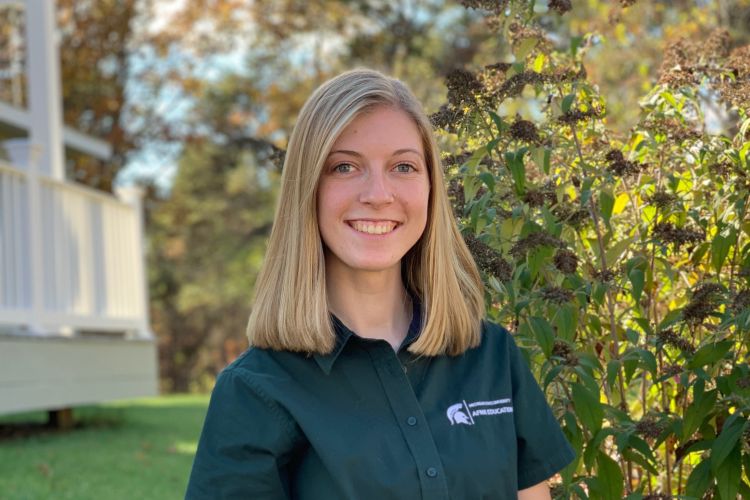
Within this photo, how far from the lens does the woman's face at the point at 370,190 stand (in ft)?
7.48

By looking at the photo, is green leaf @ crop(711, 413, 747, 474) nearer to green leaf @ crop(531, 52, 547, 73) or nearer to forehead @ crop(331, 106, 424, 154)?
forehead @ crop(331, 106, 424, 154)

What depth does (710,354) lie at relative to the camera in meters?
2.80

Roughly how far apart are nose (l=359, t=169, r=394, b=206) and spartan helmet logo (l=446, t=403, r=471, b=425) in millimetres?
471

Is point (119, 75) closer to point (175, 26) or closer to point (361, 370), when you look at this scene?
point (175, 26)

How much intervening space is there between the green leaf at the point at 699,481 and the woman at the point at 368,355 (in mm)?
613

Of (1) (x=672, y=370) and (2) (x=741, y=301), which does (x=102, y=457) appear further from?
(2) (x=741, y=301)

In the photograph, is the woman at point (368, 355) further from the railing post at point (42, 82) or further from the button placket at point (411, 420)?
the railing post at point (42, 82)

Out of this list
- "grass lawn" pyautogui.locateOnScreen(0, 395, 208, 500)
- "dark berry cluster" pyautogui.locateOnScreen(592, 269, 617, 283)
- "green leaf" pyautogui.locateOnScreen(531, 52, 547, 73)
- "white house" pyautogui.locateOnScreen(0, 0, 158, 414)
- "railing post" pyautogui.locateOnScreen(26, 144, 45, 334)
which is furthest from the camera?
"railing post" pyautogui.locateOnScreen(26, 144, 45, 334)

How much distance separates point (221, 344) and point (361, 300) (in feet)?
72.0

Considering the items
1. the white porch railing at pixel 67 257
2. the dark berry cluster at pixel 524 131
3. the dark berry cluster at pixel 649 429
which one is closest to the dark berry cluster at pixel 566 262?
the dark berry cluster at pixel 524 131

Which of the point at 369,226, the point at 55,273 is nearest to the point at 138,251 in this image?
the point at 55,273

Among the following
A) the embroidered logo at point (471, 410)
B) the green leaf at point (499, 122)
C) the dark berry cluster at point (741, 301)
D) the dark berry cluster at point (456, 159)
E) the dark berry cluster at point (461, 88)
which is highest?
the dark berry cluster at point (461, 88)

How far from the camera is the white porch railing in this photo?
801cm

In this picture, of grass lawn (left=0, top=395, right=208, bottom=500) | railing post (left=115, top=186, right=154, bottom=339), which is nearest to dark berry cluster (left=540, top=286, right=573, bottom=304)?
grass lawn (left=0, top=395, right=208, bottom=500)
